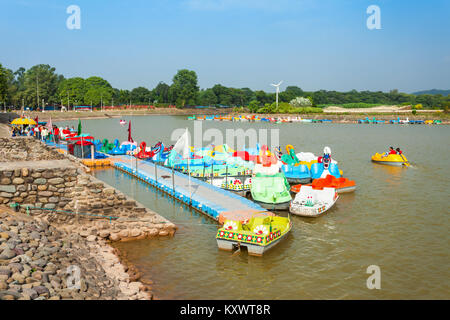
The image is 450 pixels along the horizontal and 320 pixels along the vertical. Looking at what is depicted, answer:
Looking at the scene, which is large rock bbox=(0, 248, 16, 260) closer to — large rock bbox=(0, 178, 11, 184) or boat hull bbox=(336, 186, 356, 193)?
large rock bbox=(0, 178, 11, 184)

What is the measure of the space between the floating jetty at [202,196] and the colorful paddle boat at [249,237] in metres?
0.70

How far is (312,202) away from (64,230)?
10528 mm

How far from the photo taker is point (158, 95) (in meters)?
170

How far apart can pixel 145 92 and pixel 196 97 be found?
20944mm

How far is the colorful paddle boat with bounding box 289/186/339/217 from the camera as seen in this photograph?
1778 cm

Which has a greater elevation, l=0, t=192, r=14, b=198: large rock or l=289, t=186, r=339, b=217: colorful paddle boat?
l=0, t=192, r=14, b=198: large rock

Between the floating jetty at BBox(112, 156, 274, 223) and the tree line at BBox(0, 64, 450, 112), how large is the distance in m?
88.1

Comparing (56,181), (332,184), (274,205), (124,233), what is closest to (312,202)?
(274,205)

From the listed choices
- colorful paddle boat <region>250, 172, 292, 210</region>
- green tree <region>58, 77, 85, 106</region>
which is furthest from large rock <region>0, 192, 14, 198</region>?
green tree <region>58, 77, 85, 106</region>

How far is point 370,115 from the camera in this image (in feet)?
357

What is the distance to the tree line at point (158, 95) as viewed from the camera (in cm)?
12431

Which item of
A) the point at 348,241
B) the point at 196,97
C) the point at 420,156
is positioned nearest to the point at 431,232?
the point at 348,241

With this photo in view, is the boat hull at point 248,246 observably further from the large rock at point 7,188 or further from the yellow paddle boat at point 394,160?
the yellow paddle boat at point 394,160

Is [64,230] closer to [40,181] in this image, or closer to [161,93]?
[40,181]
